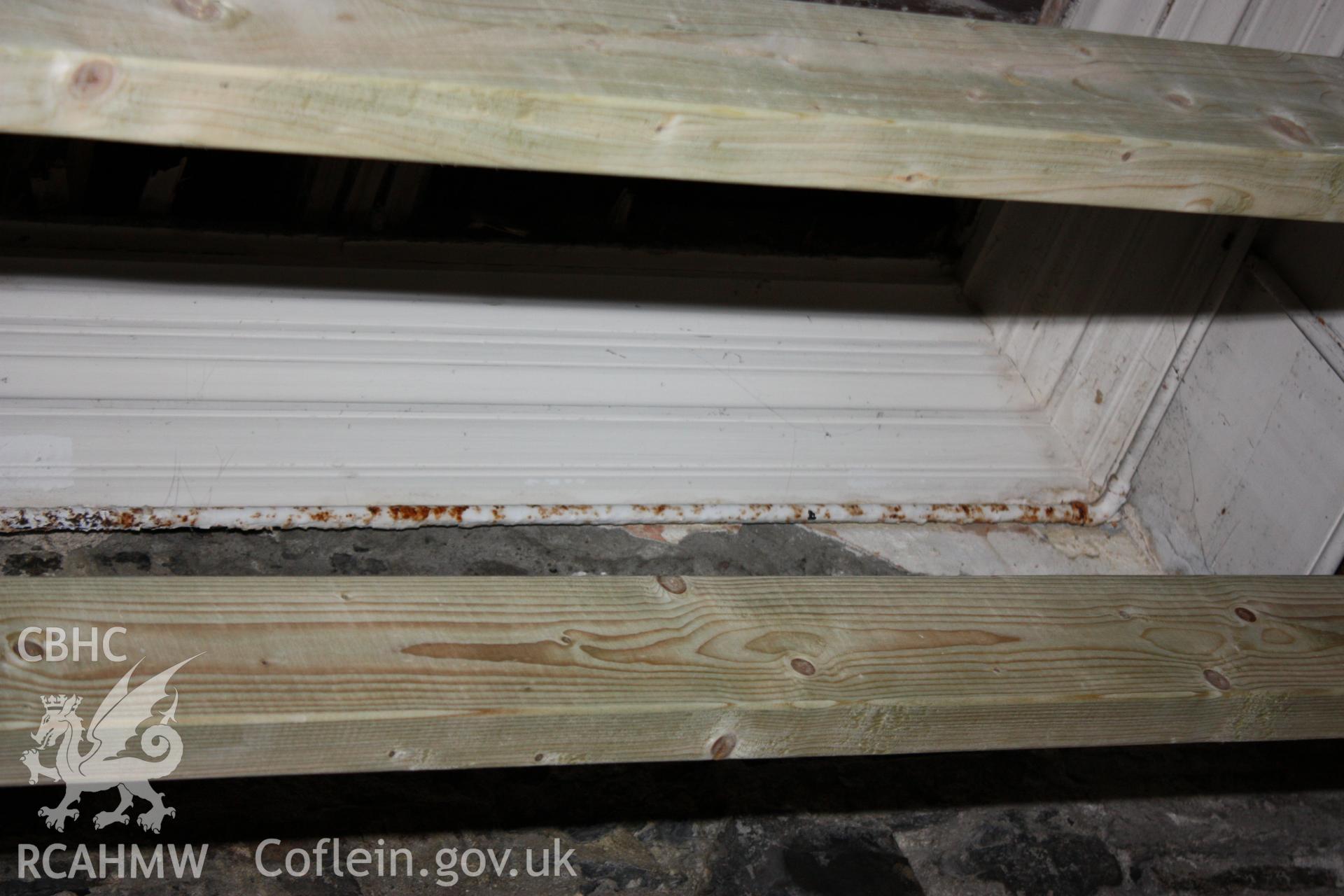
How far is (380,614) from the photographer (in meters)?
1.03

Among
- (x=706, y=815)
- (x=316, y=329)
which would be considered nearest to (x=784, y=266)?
(x=316, y=329)

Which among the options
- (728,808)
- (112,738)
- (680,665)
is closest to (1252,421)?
(728,808)

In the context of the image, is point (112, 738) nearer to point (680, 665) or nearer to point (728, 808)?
point (680, 665)

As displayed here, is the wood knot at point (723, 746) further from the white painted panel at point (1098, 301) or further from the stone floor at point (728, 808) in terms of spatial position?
the white painted panel at point (1098, 301)

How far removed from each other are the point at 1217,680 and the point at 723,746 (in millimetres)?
527

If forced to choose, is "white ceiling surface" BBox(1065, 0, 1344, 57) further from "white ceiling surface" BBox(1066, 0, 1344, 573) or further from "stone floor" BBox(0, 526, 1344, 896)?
"stone floor" BBox(0, 526, 1344, 896)

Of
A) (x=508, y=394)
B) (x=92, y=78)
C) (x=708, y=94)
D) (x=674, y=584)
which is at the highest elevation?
(x=708, y=94)

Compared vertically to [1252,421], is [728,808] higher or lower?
lower

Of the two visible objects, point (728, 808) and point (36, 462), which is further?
point (36, 462)

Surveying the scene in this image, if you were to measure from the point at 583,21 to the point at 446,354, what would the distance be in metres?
1.22

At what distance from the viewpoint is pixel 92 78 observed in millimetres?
760

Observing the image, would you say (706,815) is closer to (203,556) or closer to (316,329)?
(203,556)

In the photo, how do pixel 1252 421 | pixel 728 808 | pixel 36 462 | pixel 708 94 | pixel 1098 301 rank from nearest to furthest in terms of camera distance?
1. pixel 708 94
2. pixel 728 808
3. pixel 36 462
4. pixel 1252 421
5. pixel 1098 301

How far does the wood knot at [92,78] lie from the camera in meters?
0.76
